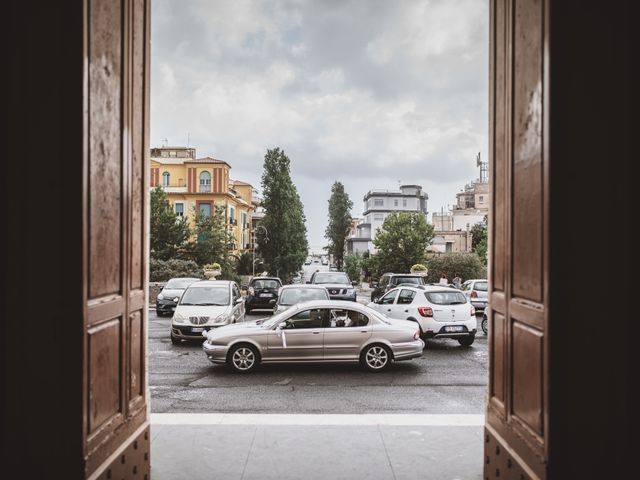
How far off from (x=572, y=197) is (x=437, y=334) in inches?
450

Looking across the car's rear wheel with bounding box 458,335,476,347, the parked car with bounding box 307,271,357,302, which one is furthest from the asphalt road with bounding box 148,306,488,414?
the parked car with bounding box 307,271,357,302

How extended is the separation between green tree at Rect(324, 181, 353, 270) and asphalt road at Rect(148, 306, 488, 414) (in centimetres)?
6600

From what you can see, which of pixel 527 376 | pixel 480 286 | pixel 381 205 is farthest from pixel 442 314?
pixel 381 205

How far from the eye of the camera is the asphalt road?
28.2 ft

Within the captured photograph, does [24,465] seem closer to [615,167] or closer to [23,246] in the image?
[23,246]

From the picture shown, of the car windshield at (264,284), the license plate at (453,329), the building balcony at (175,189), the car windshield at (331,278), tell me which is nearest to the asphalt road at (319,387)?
the license plate at (453,329)

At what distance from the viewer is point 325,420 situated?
6891mm

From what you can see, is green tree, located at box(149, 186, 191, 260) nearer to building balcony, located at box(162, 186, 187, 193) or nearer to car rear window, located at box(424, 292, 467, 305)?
building balcony, located at box(162, 186, 187, 193)

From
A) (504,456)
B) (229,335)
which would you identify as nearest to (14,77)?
(504,456)

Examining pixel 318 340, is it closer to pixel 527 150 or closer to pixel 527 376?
pixel 527 376

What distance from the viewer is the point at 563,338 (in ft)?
11.1

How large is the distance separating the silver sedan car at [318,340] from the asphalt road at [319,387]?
32 centimetres

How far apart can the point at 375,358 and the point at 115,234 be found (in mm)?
8162

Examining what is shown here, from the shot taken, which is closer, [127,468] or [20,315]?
[20,315]
